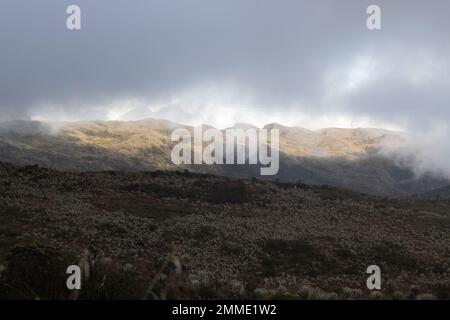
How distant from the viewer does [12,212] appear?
108ft

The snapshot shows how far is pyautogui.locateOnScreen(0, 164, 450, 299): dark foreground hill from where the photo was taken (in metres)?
13.0

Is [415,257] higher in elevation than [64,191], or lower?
lower

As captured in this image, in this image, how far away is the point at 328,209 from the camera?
46750 mm

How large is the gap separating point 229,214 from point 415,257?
1438 centimetres

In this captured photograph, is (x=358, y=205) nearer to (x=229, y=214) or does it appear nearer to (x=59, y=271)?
(x=229, y=214)

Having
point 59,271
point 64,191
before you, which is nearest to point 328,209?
point 64,191

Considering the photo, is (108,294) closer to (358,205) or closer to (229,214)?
(229,214)

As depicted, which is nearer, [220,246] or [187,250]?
[187,250]

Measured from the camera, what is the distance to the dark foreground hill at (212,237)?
13.0 metres

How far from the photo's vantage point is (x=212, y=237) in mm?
31734
